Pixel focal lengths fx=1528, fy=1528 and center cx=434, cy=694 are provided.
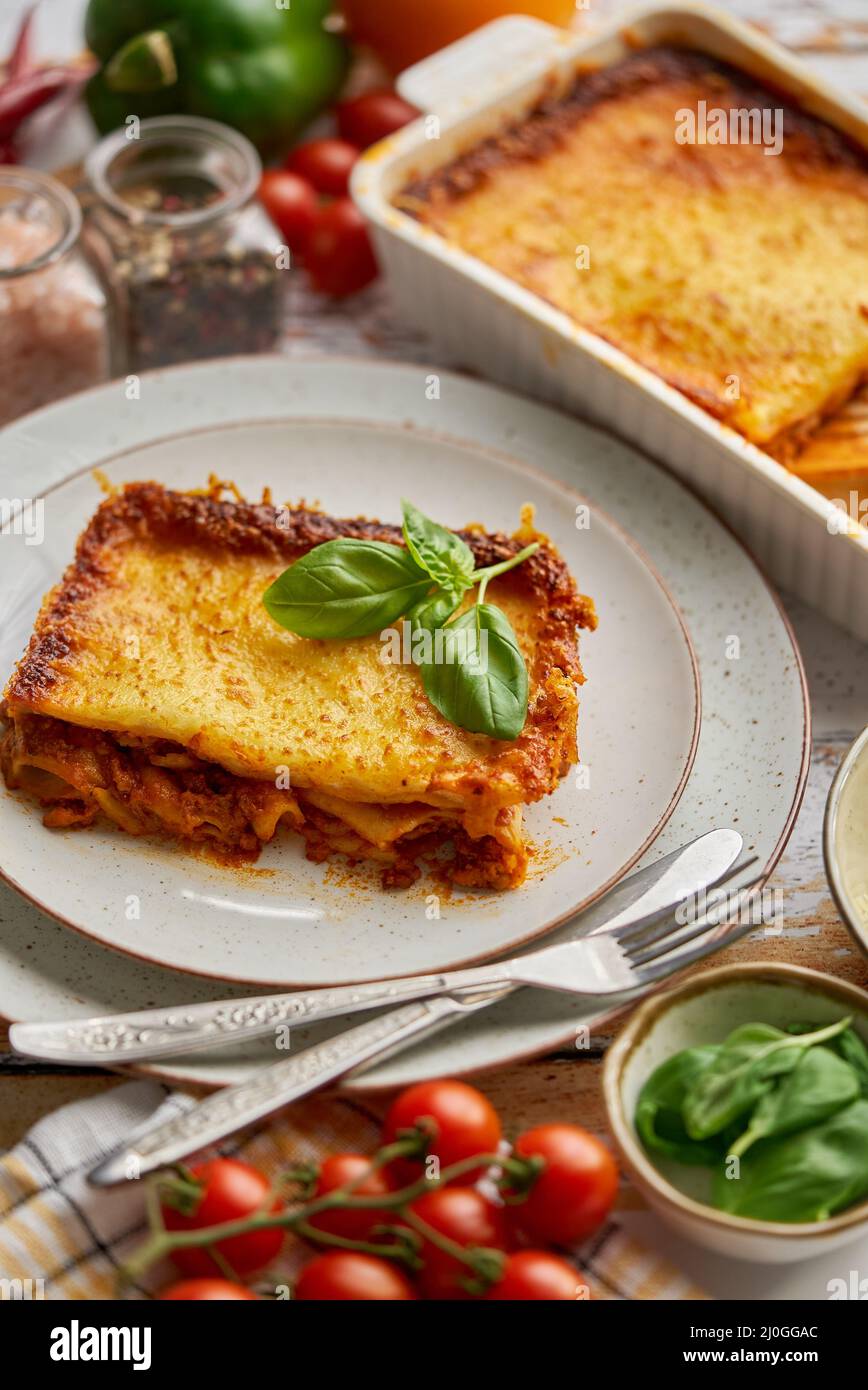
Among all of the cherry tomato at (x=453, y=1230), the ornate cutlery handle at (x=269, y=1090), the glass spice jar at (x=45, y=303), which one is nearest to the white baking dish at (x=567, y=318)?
the glass spice jar at (x=45, y=303)

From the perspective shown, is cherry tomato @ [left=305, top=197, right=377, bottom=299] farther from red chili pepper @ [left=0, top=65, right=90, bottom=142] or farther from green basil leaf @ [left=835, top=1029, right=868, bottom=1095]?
green basil leaf @ [left=835, top=1029, right=868, bottom=1095]

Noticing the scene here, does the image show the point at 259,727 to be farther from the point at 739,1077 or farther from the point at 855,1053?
the point at 855,1053

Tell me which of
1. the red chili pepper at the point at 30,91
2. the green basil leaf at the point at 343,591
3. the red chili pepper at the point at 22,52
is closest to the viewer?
the green basil leaf at the point at 343,591

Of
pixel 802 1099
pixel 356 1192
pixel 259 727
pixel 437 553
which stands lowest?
pixel 356 1192

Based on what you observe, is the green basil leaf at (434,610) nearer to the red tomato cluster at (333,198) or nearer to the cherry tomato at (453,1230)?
the cherry tomato at (453,1230)

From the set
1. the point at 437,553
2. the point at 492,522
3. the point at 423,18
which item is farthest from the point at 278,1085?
the point at 423,18

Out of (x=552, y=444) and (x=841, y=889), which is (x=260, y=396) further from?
(x=841, y=889)

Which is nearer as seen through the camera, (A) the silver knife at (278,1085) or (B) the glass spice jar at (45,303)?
(A) the silver knife at (278,1085)
